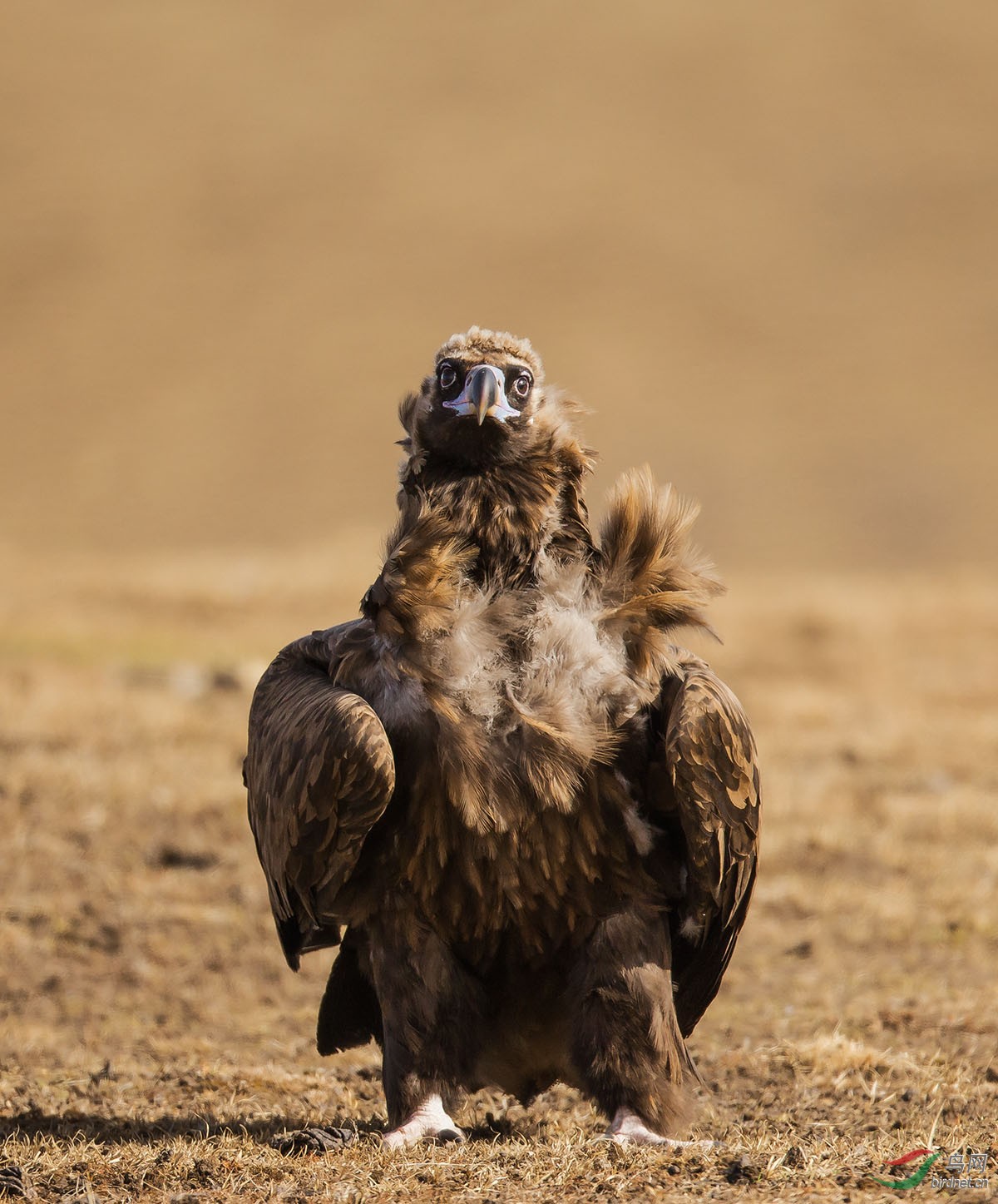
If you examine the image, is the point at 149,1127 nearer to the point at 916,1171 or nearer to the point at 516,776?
the point at 516,776

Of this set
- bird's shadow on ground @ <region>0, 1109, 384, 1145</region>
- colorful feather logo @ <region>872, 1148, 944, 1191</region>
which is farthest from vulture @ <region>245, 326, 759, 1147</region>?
colorful feather logo @ <region>872, 1148, 944, 1191</region>

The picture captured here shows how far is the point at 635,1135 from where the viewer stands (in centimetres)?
536

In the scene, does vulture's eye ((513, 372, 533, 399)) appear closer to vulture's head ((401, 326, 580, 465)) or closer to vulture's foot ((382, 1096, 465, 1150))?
vulture's head ((401, 326, 580, 465))

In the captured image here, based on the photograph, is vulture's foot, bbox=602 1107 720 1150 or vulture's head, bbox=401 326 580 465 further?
vulture's head, bbox=401 326 580 465

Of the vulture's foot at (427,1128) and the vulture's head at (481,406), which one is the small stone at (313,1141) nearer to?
the vulture's foot at (427,1128)

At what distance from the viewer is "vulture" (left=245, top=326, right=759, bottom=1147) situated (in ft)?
17.4

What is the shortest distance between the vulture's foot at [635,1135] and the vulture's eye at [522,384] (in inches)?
93.6

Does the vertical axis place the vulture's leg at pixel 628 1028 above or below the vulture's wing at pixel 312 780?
below

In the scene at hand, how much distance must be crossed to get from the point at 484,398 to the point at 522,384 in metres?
0.36

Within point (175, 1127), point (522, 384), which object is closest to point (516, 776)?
point (522, 384)

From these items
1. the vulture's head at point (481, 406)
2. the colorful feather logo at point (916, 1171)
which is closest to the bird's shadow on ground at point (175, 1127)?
the colorful feather logo at point (916, 1171)

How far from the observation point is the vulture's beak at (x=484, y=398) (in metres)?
5.45

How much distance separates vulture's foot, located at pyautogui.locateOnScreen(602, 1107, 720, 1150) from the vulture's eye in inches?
93.6

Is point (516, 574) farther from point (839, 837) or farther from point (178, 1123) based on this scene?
point (839, 837)
